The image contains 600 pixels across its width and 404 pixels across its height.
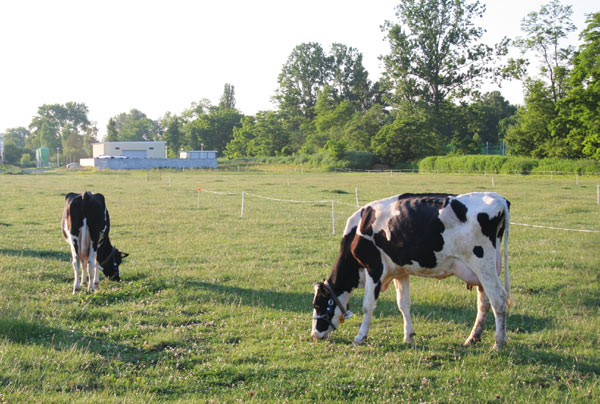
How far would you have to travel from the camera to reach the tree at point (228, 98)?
487 feet

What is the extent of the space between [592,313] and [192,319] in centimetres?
640

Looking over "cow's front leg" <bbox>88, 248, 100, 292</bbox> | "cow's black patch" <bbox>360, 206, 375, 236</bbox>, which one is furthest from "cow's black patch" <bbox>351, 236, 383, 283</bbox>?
"cow's front leg" <bbox>88, 248, 100, 292</bbox>

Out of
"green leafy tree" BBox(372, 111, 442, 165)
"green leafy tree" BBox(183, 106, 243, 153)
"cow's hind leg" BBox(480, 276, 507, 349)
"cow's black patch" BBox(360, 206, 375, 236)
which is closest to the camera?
"cow's hind leg" BBox(480, 276, 507, 349)

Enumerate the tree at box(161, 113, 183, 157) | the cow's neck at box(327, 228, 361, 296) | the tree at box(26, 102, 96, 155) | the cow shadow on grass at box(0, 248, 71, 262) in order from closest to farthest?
the cow's neck at box(327, 228, 361, 296)
the cow shadow on grass at box(0, 248, 71, 262)
the tree at box(161, 113, 183, 157)
the tree at box(26, 102, 96, 155)

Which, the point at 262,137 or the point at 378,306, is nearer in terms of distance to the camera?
the point at 378,306

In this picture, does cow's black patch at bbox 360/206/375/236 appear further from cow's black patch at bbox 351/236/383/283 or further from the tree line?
the tree line

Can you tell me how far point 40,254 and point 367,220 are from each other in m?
9.64

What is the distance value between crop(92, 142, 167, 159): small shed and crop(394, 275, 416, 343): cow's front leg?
118116mm

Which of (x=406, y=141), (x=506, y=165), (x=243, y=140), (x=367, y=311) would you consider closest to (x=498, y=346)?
(x=367, y=311)

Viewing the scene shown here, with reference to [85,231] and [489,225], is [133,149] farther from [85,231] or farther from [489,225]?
[489,225]

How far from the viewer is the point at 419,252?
682cm

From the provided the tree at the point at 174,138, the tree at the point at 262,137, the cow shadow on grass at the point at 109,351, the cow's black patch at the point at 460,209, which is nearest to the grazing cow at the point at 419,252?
the cow's black patch at the point at 460,209

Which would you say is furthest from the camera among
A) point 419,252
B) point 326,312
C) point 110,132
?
point 110,132

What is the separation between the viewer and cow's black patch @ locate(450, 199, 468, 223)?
6668mm
